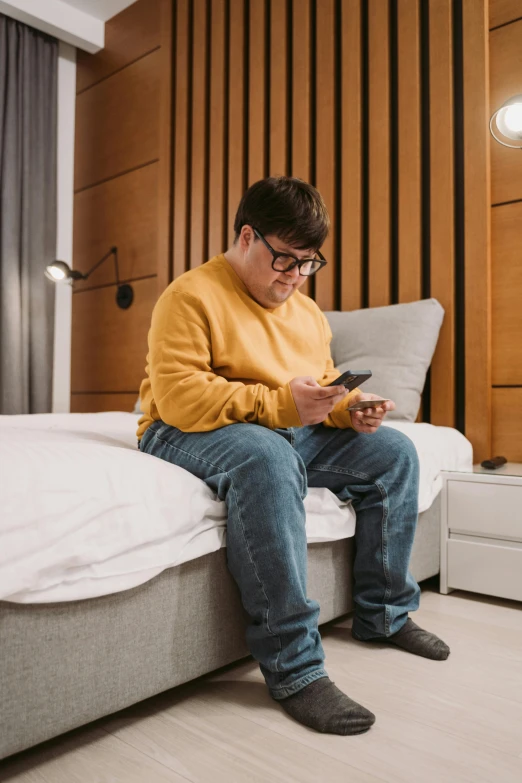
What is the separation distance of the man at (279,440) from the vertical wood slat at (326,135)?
100cm

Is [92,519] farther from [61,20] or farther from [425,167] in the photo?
[61,20]

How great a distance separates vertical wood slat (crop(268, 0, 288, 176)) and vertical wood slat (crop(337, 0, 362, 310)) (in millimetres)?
317

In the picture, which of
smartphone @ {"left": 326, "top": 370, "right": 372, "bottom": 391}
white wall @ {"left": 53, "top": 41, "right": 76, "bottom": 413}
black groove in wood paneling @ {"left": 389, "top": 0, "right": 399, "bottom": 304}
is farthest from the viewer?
white wall @ {"left": 53, "top": 41, "right": 76, "bottom": 413}

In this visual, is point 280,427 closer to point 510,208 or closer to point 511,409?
point 511,409

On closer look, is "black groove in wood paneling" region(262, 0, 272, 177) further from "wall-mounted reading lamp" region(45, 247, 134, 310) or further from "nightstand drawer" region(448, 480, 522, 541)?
"nightstand drawer" region(448, 480, 522, 541)

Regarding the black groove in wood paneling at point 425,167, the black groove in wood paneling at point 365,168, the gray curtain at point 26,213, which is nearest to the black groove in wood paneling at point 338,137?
the black groove in wood paneling at point 365,168

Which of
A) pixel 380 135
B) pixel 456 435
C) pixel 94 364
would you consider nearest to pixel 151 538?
pixel 456 435

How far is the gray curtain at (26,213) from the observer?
355cm

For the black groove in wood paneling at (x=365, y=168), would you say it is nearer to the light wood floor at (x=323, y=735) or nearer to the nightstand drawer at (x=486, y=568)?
the nightstand drawer at (x=486, y=568)

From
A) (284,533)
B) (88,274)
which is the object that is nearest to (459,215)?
(284,533)

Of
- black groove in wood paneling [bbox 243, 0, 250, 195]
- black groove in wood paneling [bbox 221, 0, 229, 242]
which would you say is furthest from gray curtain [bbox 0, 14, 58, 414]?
black groove in wood paneling [bbox 243, 0, 250, 195]

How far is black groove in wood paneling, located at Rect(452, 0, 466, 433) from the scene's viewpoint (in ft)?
7.54

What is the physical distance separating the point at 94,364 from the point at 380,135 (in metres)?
2.12

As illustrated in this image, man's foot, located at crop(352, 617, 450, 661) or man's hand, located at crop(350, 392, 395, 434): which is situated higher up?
man's hand, located at crop(350, 392, 395, 434)
